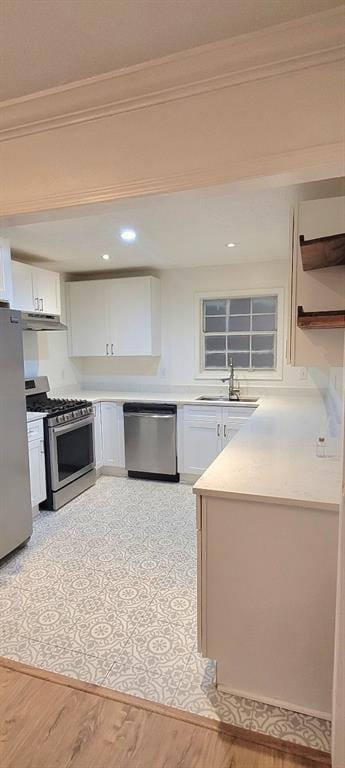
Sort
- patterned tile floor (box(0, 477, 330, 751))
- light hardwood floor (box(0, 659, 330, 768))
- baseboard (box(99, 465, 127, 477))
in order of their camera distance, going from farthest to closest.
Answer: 1. baseboard (box(99, 465, 127, 477))
2. patterned tile floor (box(0, 477, 330, 751))
3. light hardwood floor (box(0, 659, 330, 768))

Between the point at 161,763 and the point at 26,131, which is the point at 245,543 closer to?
the point at 161,763

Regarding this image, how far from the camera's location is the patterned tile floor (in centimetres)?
168

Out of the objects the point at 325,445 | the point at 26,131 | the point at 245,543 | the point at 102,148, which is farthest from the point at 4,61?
the point at 325,445

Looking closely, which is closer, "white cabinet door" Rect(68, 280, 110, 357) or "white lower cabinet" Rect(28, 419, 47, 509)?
"white lower cabinet" Rect(28, 419, 47, 509)

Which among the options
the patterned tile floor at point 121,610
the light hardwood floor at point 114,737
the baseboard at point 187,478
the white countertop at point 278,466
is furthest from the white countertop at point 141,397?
the light hardwood floor at point 114,737

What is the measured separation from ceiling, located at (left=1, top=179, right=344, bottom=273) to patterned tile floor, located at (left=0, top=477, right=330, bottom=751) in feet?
6.61

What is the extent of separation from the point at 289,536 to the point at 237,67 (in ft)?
5.37

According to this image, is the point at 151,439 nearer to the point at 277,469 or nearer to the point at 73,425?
the point at 73,425

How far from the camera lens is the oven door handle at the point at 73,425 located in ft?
11.7

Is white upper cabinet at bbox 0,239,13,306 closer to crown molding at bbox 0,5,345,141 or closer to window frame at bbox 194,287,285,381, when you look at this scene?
crown molding at bbox 0,5,345,141

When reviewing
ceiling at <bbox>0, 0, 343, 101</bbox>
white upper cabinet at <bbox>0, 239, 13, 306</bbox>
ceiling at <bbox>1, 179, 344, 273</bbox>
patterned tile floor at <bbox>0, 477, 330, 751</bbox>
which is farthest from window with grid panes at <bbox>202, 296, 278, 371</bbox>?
ceiling at <bbox>0, 0, 343, 101</bbox>

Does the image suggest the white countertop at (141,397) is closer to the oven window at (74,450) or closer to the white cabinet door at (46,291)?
the oven window at (74,450)

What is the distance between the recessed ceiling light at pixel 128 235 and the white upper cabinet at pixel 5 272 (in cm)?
94

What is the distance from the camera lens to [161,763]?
4.60 feet
